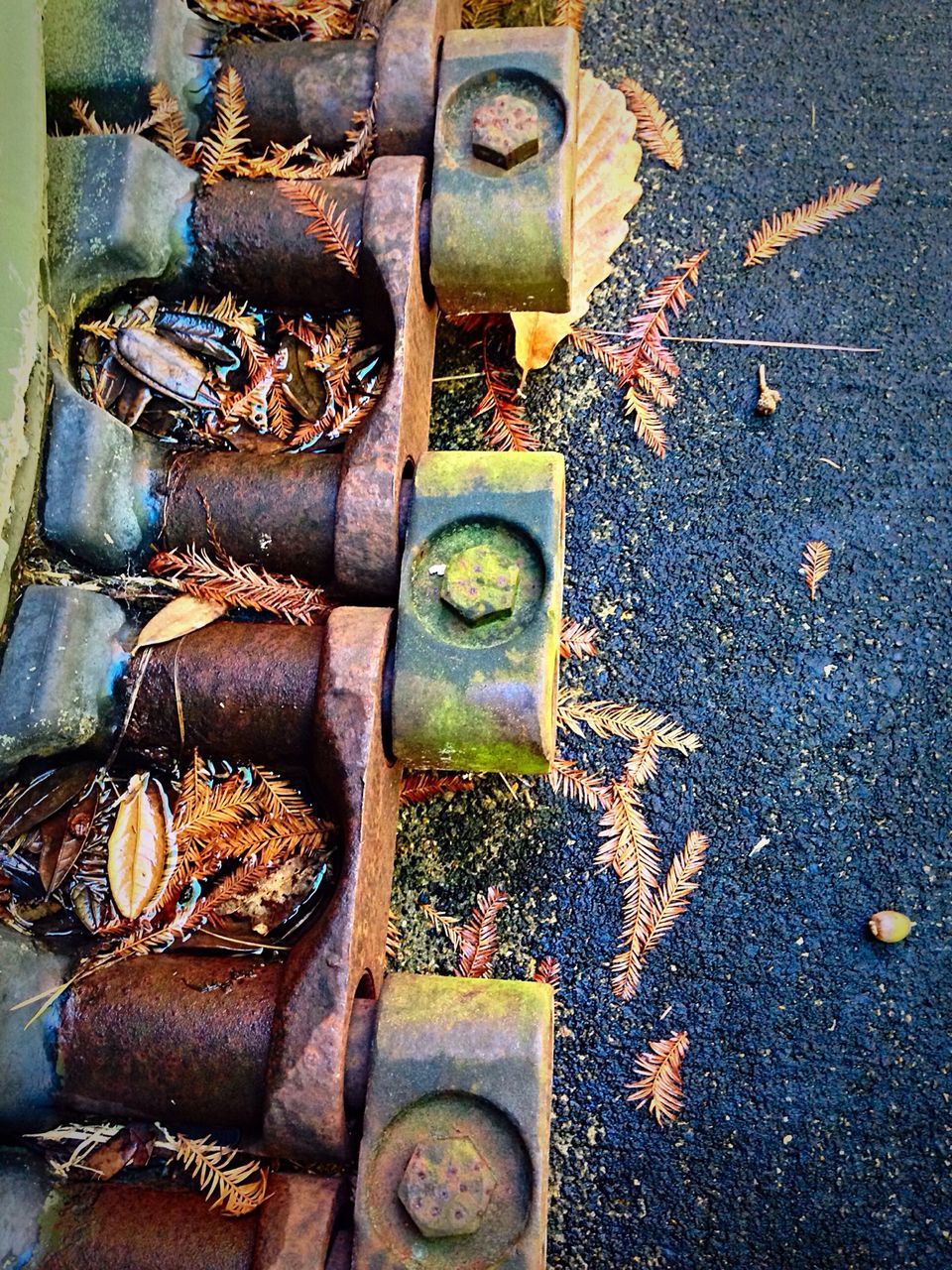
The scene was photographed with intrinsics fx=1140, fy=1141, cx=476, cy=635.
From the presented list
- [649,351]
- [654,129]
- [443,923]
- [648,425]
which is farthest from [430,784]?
[654,129]

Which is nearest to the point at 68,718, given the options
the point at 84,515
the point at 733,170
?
the point at 84,515

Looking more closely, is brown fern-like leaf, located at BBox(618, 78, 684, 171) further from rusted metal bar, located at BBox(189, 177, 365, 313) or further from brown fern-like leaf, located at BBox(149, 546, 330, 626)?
brown fern-like leaf, located at BBox(149, 546, 330, 626)

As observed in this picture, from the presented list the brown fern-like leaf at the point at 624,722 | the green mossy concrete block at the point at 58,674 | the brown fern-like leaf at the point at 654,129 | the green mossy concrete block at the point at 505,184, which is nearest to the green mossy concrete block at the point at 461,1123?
the brown fern-like leaf at the point at 624,722

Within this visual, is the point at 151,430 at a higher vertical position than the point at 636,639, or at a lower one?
higher

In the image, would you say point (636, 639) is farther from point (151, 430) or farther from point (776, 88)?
point (776, 88)

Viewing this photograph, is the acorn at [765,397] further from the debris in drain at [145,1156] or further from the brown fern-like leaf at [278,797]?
the debris in drain at [145,1156]
